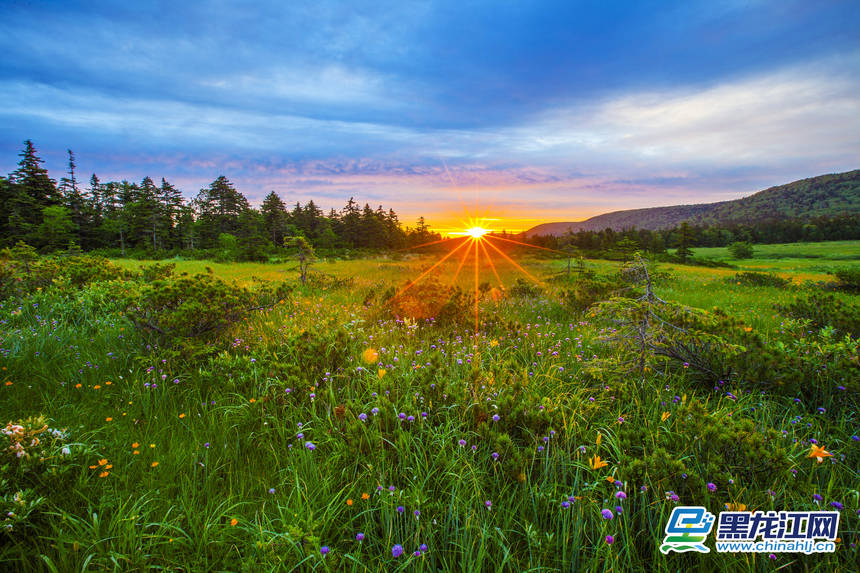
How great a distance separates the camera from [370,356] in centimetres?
425

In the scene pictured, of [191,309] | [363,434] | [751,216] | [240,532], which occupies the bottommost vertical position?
[240,532]

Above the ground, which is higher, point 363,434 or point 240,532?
point 363,434

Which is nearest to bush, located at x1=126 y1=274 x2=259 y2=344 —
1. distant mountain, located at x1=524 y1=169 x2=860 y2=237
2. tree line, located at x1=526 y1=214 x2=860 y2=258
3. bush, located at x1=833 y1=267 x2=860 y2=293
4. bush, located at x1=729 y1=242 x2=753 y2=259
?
bush, located at x1=833 y1=267 x2=860 y2=293

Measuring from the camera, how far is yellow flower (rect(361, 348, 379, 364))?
4.19 meters

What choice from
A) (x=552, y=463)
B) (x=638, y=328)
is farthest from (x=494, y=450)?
(x=638, y=328)

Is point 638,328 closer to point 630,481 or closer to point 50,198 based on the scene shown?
point 630,481

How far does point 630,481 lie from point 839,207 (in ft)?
543

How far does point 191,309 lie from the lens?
4.34 metres

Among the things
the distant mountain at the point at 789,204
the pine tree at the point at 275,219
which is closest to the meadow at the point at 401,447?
the pine tree at the point at 275,219

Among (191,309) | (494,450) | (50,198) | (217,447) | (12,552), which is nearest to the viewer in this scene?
(12,552)

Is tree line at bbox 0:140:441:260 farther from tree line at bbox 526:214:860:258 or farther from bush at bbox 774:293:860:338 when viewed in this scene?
bush at bbox 774:293:860:338

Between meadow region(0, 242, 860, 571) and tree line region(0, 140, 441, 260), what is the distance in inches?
1733

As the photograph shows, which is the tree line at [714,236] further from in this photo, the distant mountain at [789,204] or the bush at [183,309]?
the distant mountain at [789,204]

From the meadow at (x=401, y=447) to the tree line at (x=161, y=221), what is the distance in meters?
44.0
